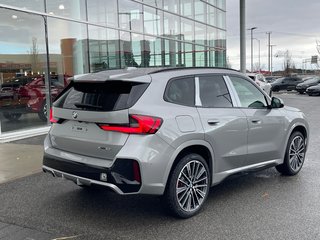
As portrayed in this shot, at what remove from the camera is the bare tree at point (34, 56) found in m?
11.9

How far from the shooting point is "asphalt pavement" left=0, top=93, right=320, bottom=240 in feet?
13.6

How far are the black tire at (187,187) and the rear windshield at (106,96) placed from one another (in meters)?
0.94

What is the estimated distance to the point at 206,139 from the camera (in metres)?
4.66

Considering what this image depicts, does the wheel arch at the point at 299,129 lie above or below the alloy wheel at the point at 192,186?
above

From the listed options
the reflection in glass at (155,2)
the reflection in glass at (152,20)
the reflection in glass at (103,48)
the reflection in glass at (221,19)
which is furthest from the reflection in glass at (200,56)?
the reflection in glass at (103,48)

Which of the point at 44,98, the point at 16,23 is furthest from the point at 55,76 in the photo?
the point at 16,23

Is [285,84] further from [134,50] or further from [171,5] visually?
[134,50]

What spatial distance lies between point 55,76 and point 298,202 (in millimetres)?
9509

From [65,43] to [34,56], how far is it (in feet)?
4.88

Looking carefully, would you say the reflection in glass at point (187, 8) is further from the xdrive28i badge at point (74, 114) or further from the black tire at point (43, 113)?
the xdrive28i badge at point (74, 114)

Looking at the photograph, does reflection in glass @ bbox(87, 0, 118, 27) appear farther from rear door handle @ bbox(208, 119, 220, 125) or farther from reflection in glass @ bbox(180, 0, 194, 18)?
rear door handle @ bbox(208, 119, 220, 125)

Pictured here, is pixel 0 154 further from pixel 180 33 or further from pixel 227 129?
pixel 180 33

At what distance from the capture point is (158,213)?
4.71 meters

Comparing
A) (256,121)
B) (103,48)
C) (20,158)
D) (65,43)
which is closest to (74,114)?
(256,121)
